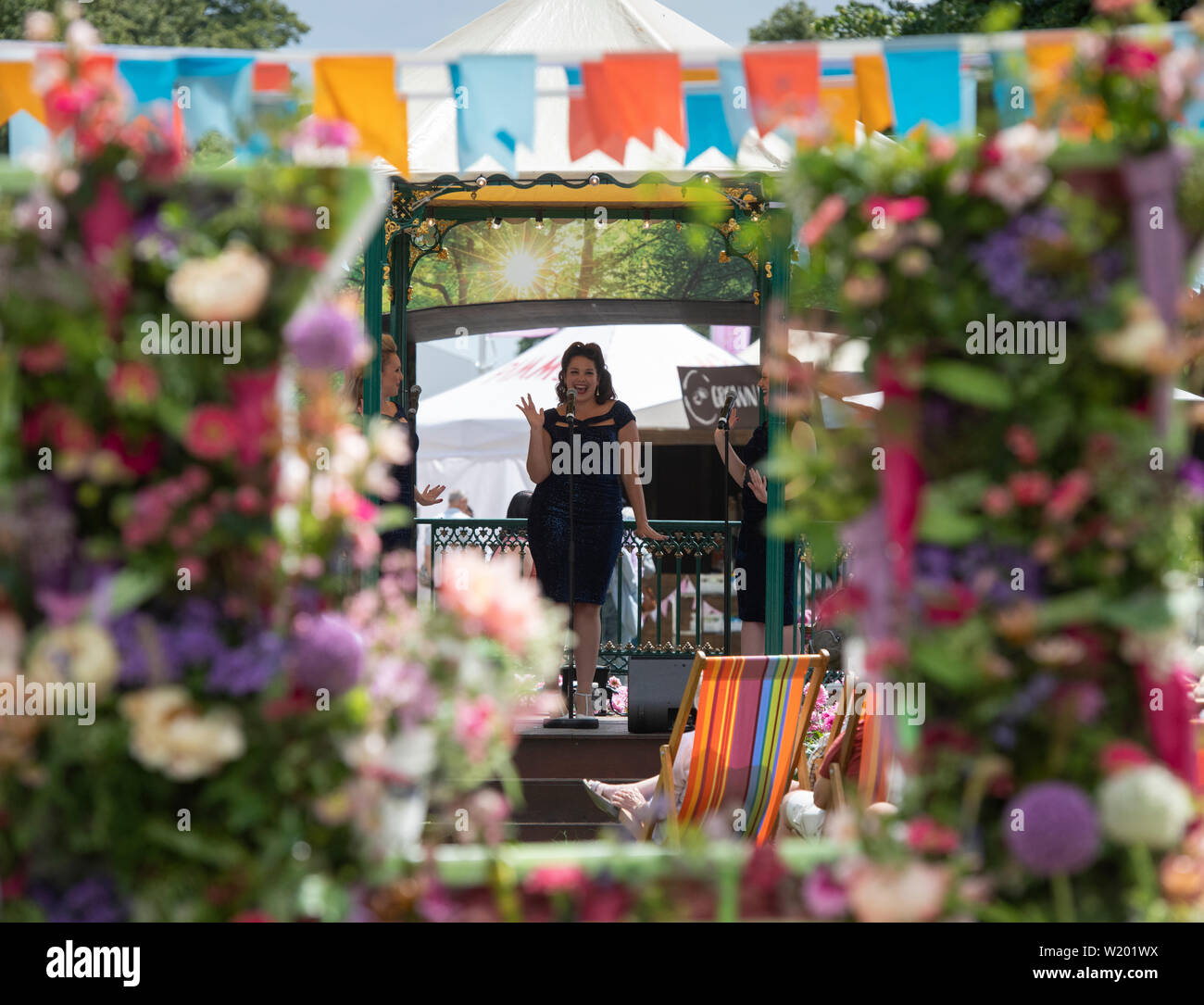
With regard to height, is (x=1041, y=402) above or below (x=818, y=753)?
above

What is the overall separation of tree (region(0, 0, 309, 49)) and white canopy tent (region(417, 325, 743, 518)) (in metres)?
17.8

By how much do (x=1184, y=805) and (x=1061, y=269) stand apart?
1032 millimetres

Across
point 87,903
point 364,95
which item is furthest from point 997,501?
point 364,95

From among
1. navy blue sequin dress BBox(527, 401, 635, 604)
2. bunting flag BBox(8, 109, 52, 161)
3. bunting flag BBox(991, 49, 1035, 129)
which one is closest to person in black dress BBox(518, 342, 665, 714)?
navy blue sequin dress BBox(527, 401, 635, 604)

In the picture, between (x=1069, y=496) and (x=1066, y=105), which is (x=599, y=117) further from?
(x=1069, y=496)

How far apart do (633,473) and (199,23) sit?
32962mm

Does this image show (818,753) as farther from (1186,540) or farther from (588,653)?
(1186,540)

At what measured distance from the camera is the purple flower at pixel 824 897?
234cm

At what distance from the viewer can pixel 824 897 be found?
7.70 ft

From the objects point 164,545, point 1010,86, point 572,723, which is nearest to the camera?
point 164,545

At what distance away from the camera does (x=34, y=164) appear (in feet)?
7.46

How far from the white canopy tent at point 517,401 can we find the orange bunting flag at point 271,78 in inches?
321

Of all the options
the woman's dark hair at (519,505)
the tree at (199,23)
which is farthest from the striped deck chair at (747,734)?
the tree at (199,23)
